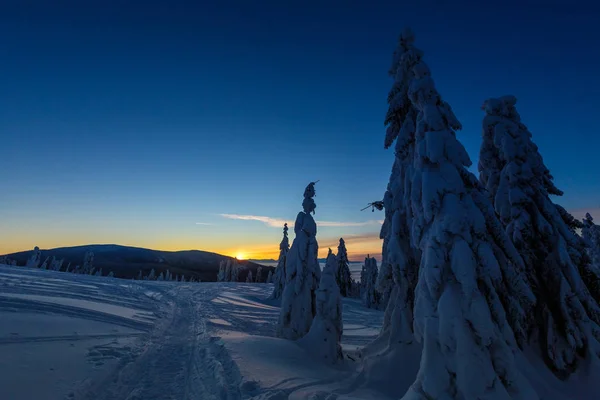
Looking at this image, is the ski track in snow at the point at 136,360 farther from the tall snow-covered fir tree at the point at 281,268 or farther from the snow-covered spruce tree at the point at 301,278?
the tall snow-covered fir tree at the point at 281,268

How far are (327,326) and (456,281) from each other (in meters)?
9.65

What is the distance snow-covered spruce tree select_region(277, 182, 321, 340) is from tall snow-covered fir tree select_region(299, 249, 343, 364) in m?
2.62

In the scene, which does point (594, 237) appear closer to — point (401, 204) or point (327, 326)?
point (401, 204)

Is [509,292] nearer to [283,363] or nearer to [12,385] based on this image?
[283,363]

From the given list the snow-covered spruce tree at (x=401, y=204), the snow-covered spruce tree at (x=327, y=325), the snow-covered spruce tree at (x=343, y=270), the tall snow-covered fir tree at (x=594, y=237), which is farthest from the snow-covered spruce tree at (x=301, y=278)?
the snow-covered spruce tree at (x=343, y=270)

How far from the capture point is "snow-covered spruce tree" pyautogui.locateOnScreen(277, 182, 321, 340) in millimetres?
17953

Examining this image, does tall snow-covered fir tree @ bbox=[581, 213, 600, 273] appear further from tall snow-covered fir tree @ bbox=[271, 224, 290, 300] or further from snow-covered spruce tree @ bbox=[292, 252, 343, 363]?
tall snow-covered fir tree @ bbox=[271, 224, 290, 300]

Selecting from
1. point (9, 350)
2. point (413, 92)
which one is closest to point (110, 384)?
point (9, 350)

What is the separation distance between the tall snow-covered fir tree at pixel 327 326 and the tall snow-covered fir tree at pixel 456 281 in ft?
25.6

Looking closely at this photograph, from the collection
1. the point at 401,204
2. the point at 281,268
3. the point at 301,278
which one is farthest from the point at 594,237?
the point at 281,268

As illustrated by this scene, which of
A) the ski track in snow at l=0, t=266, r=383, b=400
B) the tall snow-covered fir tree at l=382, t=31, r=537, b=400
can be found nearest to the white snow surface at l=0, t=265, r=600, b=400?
the ski track in snow at l=0, t=266, r=383, b=400

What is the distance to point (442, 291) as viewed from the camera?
22.7 feet

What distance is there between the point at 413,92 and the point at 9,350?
→ 47.8 feet

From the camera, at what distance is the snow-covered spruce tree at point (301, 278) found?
58.9ft
